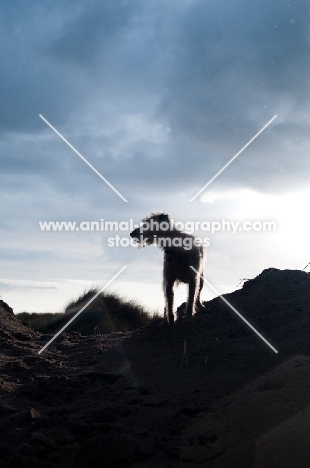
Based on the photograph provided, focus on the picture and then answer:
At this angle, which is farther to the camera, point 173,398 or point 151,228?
point 151,228

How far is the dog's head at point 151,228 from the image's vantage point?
29.6 feet

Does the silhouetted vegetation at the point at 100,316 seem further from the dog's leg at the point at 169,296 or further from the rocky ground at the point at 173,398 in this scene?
the rocky ground at the point at 173,398

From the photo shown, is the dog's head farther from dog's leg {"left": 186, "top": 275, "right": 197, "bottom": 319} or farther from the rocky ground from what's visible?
the rocky ground

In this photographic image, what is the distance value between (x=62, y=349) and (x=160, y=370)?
123 inches

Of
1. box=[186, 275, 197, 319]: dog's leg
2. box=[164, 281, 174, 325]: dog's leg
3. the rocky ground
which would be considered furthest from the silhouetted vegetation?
the rocky ground

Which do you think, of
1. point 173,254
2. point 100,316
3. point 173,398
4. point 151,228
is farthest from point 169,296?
point 100,316

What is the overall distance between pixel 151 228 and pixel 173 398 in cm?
503

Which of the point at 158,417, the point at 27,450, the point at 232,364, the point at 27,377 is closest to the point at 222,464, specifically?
the point at 158,417

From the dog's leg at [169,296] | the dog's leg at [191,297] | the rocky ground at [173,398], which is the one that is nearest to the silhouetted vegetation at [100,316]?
the dog's leg at [169,296]

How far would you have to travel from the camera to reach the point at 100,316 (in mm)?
14562

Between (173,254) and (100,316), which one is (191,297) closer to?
(173,254)

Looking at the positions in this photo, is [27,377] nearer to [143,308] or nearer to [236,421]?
[236,421]

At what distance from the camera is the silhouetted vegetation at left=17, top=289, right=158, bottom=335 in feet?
46.3

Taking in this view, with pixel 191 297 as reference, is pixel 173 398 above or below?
below
